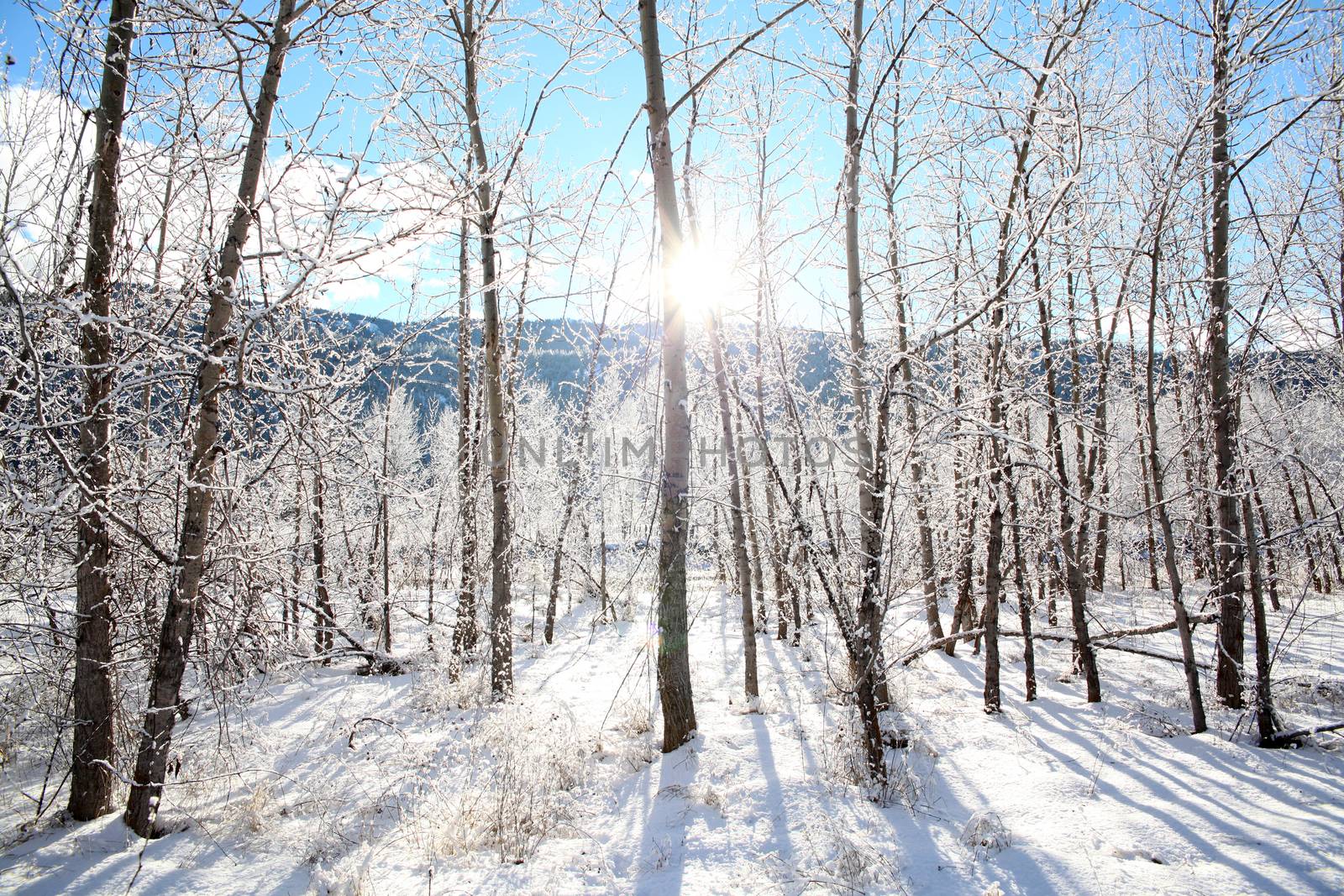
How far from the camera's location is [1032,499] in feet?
28.1

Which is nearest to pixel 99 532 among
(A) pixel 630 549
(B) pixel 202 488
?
(B) pixel 202 488

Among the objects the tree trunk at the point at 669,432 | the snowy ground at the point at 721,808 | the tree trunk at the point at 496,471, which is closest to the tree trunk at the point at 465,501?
the tree trunk at the point at 496,471

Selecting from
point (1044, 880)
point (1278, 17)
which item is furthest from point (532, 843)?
point (1278, 17)

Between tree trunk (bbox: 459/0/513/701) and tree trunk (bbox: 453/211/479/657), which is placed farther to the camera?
tree trunk (bbox: 453/211/479/657)

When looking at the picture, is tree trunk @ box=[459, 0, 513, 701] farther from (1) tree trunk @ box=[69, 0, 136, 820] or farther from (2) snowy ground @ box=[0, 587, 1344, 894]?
(1) tree trunk @ box=[69, 0, 136, 820]

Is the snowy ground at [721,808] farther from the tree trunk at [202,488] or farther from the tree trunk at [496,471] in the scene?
the tree trunk at [496,471]

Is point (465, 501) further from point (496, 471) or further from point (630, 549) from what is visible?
point (630, 549)

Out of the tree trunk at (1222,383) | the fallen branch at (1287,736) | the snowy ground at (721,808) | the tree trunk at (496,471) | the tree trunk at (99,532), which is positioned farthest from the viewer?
the tree trunk at (496,471)

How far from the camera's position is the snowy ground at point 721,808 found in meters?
2.87

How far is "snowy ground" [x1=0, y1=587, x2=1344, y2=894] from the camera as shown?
9.42 ft

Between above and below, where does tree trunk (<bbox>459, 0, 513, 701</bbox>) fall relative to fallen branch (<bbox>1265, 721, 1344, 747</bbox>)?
above

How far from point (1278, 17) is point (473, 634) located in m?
10.7

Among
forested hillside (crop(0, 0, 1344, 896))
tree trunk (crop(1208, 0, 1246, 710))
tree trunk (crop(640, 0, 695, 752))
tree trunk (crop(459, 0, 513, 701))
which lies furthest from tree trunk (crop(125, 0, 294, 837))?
tree trunk (crop(1208, 0, 1246, 710))

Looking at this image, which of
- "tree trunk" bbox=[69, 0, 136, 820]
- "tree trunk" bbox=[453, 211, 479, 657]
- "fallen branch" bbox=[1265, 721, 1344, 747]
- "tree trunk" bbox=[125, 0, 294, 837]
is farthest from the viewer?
"tree trunk" bbox=[453, 211, 479, 657]
